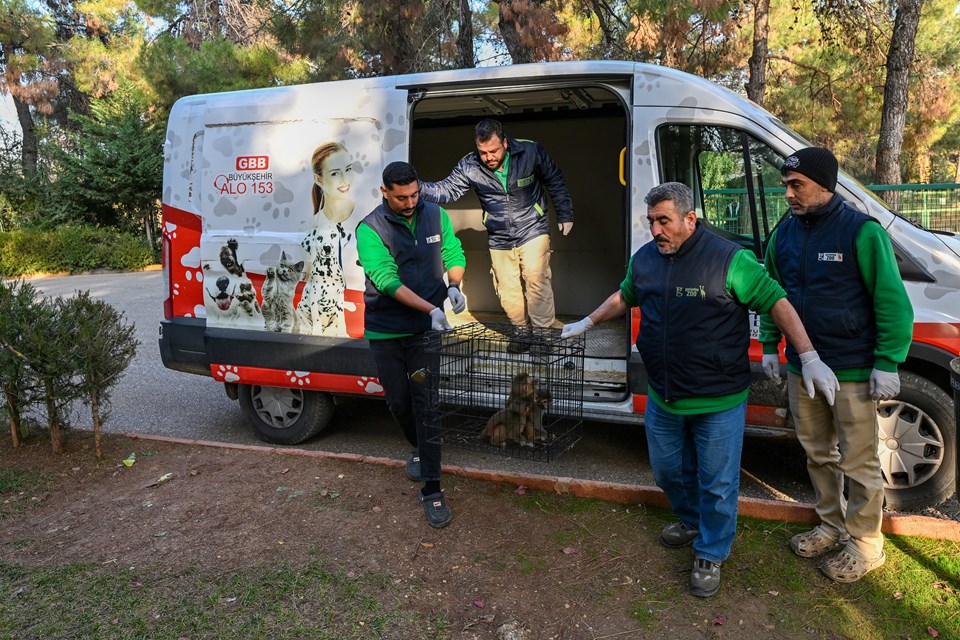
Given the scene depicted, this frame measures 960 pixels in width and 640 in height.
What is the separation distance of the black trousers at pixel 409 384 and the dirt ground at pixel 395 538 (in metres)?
0.35

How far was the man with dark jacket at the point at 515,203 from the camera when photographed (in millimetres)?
5492

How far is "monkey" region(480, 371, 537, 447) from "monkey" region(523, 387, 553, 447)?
11 millimetres

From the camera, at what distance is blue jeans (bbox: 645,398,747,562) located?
307 centimetres

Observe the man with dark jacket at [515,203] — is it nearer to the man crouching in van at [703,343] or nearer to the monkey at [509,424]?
the monkey at [509,424]

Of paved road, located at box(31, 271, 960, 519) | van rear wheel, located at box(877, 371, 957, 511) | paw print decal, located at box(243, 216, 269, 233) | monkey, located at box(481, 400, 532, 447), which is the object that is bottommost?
paved road, located at box(31, 271, 960, 519)

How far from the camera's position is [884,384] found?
297 cm

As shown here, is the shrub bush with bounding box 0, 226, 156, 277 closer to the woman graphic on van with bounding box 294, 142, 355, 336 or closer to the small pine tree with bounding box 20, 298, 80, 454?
the small pine tree with bounding box 20, 298, 80, 454

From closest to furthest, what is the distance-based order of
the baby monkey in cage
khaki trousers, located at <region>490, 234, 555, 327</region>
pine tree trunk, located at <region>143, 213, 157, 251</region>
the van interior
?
the baby monkey in cage < khaki trousers, located at <region>490, 234, 555, 327</region> < the van interior < pine tree trunk, located at <region>143, 213, 157, 251</region>

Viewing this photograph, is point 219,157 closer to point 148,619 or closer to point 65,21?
point 148,619

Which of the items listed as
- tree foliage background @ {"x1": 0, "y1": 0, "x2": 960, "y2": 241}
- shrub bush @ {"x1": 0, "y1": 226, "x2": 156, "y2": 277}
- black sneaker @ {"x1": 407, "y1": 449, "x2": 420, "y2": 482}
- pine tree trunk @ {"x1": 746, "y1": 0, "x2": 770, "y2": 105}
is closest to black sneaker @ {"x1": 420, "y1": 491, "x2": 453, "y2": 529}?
black sneaker @ {"x1": 407, "y1": 449, "x2": 420, "y2": 482}

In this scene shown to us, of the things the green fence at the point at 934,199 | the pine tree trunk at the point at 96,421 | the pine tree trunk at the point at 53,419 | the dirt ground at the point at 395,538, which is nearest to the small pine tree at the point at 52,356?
the pine tree trunk at the point at 53,419

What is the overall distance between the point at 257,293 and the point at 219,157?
103cm

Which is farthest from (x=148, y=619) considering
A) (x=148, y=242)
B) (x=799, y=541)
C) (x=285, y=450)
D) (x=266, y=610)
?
(x=148, y=242)

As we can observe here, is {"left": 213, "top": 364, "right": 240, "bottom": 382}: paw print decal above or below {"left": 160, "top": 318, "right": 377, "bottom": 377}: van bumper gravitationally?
below
